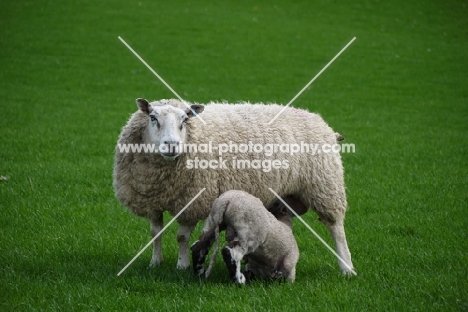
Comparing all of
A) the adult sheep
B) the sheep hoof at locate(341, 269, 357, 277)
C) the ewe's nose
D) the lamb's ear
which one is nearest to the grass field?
the sheep hoof at locate(341, 269, 357, 277)

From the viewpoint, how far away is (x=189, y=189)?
5992 mm

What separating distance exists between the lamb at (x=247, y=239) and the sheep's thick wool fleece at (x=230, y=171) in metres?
0.50

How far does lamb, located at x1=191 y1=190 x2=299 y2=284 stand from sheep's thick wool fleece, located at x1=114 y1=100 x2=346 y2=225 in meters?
0.50

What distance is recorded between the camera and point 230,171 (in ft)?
20.3

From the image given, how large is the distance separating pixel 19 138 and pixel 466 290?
8774mm

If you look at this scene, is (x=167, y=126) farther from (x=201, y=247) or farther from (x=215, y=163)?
(x=201, y=247)

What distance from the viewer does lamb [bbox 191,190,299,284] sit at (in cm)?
539

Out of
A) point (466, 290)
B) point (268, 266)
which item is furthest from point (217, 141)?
point (466, 290)

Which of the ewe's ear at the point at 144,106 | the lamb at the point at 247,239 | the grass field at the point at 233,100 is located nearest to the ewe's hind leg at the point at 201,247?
the lamb at the point at 247,239

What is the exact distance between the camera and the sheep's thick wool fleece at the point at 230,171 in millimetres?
6016

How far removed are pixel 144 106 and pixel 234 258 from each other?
170 centimetres

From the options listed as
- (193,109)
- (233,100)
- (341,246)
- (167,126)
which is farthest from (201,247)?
(233,100)

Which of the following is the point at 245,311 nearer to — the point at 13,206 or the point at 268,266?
the point at 268,266

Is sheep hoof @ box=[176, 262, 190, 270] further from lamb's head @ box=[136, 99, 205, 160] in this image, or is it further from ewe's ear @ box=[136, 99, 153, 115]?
ewe's ear @ box=[136, 99, 153, 115]
